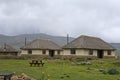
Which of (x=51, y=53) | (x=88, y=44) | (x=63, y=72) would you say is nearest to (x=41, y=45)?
(x=51, y=53)

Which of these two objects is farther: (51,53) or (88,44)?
(51,53)

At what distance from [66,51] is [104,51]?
9.25 m

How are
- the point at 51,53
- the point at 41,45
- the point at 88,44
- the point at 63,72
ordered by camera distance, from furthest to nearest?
the point at 51,53 → the point at 41,45 → the point at 88,44 → the point at 63,72

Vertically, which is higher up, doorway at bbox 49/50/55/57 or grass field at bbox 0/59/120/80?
doorway at bbox 49/50/55/57

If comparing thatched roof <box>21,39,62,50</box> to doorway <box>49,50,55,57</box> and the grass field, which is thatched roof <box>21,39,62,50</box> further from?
the grass field

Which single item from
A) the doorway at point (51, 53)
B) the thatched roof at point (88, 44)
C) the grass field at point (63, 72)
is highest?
the thatched roof at point (88, 44)

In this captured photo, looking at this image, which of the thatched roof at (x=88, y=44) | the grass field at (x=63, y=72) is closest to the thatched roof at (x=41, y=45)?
the thatched roof at (x=88, y=44)

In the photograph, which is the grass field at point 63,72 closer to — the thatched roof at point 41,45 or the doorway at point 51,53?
the thatched roof at point 41,45

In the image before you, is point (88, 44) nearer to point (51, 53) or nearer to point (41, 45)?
point (41, 45)

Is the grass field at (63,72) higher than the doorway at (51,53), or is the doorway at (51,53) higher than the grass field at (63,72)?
the doorway at (51,53)

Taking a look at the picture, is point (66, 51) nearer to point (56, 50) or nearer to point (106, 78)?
point (56, 50)

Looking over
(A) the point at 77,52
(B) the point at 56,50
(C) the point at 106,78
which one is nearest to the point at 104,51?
(A) the point at 77,52

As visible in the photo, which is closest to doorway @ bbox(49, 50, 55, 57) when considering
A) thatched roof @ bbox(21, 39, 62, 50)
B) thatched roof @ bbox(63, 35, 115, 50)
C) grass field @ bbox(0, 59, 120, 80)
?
thatched roof @ bbox(21, 39, 62, 50)

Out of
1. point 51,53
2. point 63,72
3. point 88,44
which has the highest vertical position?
point 88,44
